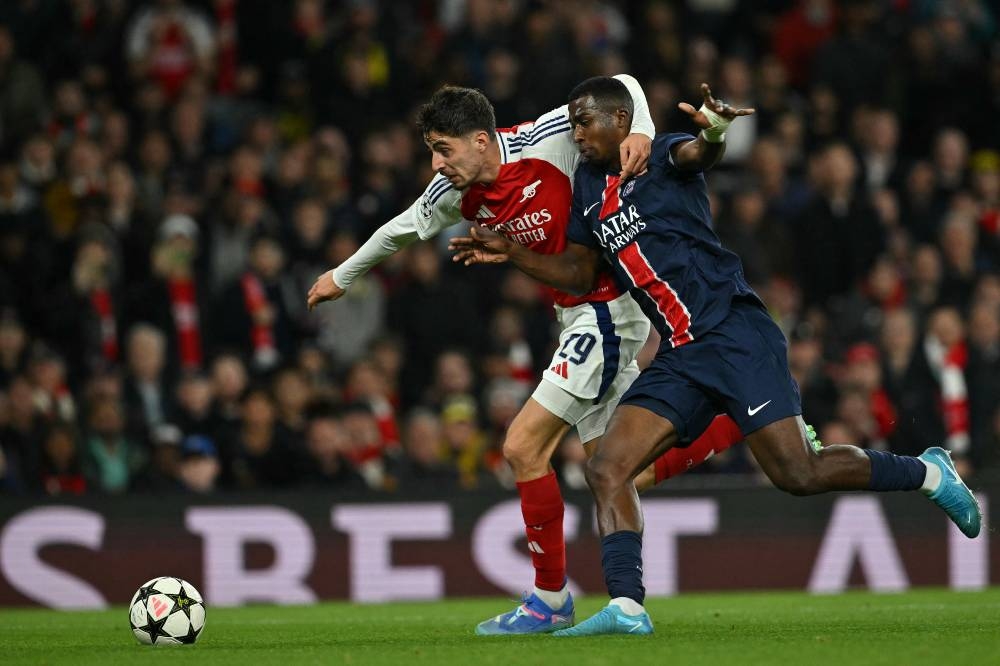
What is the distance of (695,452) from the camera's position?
792cm

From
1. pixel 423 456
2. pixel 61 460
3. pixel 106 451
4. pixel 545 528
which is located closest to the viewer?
pixel 545 528

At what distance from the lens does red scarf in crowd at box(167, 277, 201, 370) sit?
13328 mm

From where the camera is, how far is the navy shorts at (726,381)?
7.09m

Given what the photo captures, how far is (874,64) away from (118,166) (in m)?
6.90

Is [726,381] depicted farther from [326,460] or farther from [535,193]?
[326,460]

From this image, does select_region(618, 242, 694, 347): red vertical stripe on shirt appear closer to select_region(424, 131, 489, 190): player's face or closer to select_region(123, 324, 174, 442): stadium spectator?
select_region(424, 131, 489, 190): player's face

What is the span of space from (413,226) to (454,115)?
583mm

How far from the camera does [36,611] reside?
36.6 feet

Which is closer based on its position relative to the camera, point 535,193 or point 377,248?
point 535,193

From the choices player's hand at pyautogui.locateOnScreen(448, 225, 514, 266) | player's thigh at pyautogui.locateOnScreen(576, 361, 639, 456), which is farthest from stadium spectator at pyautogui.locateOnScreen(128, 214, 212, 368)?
player's hand at pyautogui.locateOnScreen(448, 225, 514, 266)

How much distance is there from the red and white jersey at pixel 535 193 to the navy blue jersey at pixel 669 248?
0.34 m

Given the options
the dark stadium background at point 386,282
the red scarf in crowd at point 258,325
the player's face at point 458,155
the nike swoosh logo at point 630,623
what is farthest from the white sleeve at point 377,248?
the red scarf in crowd at point 258,325

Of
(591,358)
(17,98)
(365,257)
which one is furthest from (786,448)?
(17,98)

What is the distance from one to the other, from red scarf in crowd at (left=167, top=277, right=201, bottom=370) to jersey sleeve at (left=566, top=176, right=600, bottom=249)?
6.24 metres
